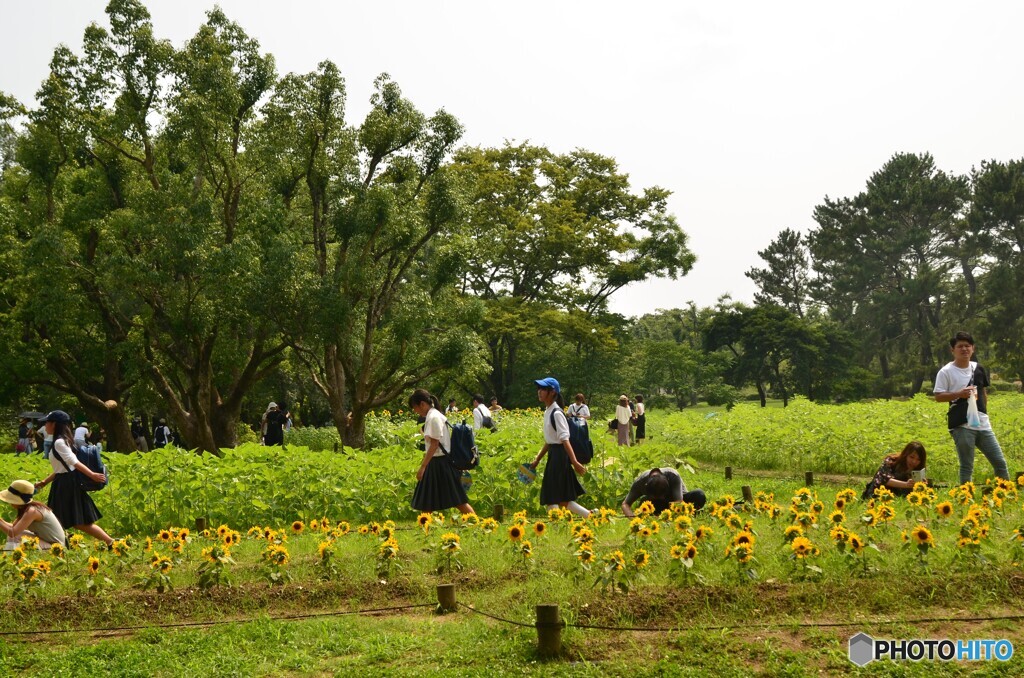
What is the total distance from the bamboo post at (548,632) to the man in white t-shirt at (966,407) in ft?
19.5

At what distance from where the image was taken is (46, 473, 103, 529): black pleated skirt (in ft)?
31.1

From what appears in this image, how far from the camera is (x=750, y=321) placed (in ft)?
170

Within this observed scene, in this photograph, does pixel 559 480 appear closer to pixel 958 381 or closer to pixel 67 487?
pixel 958 381

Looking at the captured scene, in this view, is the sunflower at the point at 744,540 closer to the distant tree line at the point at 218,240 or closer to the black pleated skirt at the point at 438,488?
the black pleated skirt at the point at 438,488

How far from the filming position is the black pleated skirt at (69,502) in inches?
373

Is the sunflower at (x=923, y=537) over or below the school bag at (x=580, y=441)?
below

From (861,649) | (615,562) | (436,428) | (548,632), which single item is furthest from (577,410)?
(861,649)

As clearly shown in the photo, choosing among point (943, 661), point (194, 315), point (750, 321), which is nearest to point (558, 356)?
point (750, 321)

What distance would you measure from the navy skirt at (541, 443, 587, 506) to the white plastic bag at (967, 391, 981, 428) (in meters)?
4.10

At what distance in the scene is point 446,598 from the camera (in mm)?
6539

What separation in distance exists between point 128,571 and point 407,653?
10.9 feet

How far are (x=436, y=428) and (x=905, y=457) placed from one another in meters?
4.91

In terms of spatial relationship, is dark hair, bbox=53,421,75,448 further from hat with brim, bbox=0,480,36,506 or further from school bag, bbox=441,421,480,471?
school bag, bbox=441,421,480,471

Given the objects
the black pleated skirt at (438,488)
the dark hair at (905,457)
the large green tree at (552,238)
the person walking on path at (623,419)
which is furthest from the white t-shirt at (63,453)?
the large green tree at (552,238)
